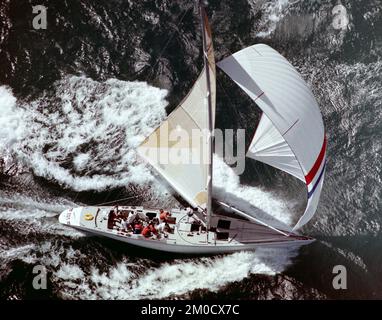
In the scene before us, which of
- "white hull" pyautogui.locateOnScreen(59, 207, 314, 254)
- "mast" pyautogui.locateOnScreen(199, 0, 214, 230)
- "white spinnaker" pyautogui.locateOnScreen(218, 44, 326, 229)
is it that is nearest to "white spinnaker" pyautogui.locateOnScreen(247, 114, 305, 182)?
"white spinnaker" pyautogui.locateOnScreen(218, 44, 326, 229)

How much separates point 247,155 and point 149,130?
5.89 metres

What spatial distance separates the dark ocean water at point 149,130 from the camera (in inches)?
1005

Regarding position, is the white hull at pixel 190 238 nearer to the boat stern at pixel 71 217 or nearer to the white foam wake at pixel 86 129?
the boat stern at pixel 71 217

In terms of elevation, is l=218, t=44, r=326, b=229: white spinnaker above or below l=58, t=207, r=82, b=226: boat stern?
above

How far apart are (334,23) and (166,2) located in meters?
9.40

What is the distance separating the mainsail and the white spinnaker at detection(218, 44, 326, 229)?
155 cm

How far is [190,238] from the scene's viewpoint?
82.8 feet

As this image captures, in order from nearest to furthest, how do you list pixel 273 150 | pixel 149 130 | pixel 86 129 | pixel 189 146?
pixel 273 150 < pixel 189 146 < pixel 86 129 < pixel 149 130

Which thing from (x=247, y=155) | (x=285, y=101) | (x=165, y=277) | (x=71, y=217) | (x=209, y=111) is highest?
(x=285, y=101)

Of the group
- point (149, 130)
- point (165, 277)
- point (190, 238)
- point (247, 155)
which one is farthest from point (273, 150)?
point (165, 277)

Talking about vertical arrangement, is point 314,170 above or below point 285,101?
below

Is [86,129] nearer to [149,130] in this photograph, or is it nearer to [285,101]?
[149,130]

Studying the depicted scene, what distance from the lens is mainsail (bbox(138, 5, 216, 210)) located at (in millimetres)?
23317

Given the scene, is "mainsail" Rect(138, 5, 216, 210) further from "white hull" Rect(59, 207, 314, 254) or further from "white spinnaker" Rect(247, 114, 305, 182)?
"white spinnaker" Rect(247, 114, 305, 182)
